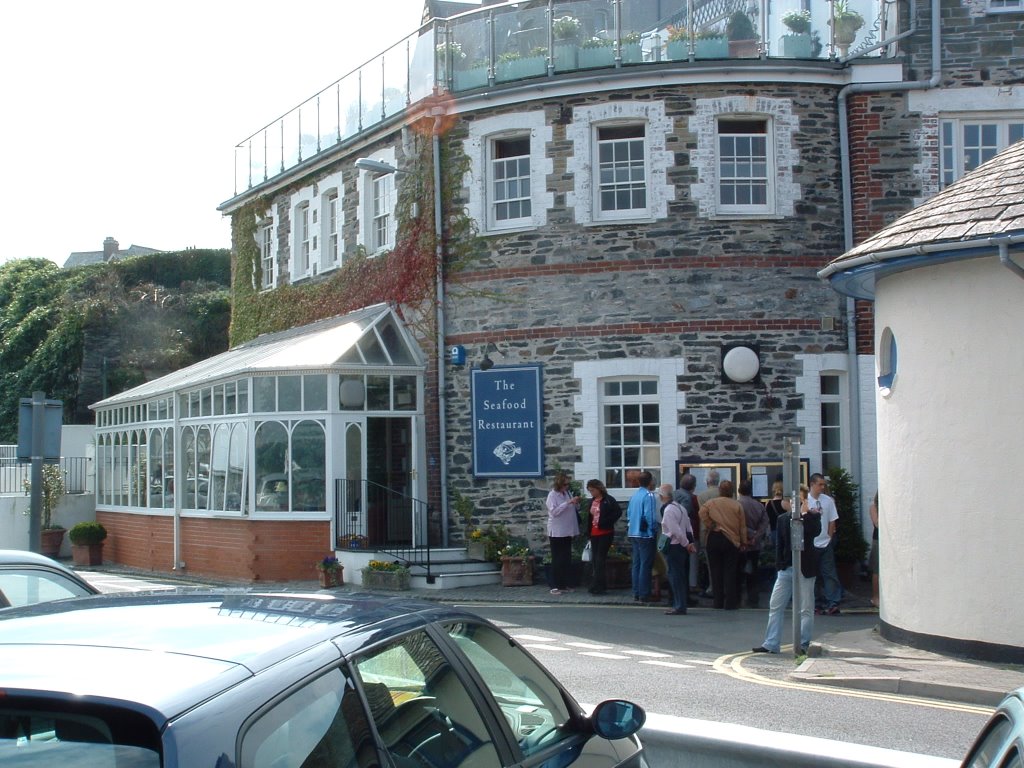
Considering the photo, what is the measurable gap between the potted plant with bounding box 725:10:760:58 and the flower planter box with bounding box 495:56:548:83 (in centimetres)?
298

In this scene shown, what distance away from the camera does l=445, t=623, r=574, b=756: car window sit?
4238mm

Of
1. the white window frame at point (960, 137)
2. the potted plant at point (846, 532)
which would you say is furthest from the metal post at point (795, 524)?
the white window frame at point (960, 137)

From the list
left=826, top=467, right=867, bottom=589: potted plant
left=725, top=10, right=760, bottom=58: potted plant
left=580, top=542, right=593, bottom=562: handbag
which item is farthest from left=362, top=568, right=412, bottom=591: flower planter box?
left=725, top=10, right=760, bottom=58: potted plant

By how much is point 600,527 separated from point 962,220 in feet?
24.5

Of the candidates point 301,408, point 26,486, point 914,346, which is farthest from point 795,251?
point 26,486

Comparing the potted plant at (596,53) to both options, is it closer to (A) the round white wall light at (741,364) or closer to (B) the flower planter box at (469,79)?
(B) the flower planter box at (469,79)

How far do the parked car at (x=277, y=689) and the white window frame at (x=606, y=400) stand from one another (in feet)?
47.5

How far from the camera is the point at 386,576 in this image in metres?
19.2

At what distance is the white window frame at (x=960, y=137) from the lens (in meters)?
19.5

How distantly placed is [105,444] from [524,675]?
26.5 meters

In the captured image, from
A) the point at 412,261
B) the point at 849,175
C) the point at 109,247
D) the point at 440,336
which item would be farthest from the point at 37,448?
the point at 109,247

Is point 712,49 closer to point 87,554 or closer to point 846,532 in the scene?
point 846,532

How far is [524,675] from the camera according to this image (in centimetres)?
462

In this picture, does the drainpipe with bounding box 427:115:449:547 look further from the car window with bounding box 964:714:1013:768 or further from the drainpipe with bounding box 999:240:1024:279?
the car window with bounding box 964:714:1013:768
